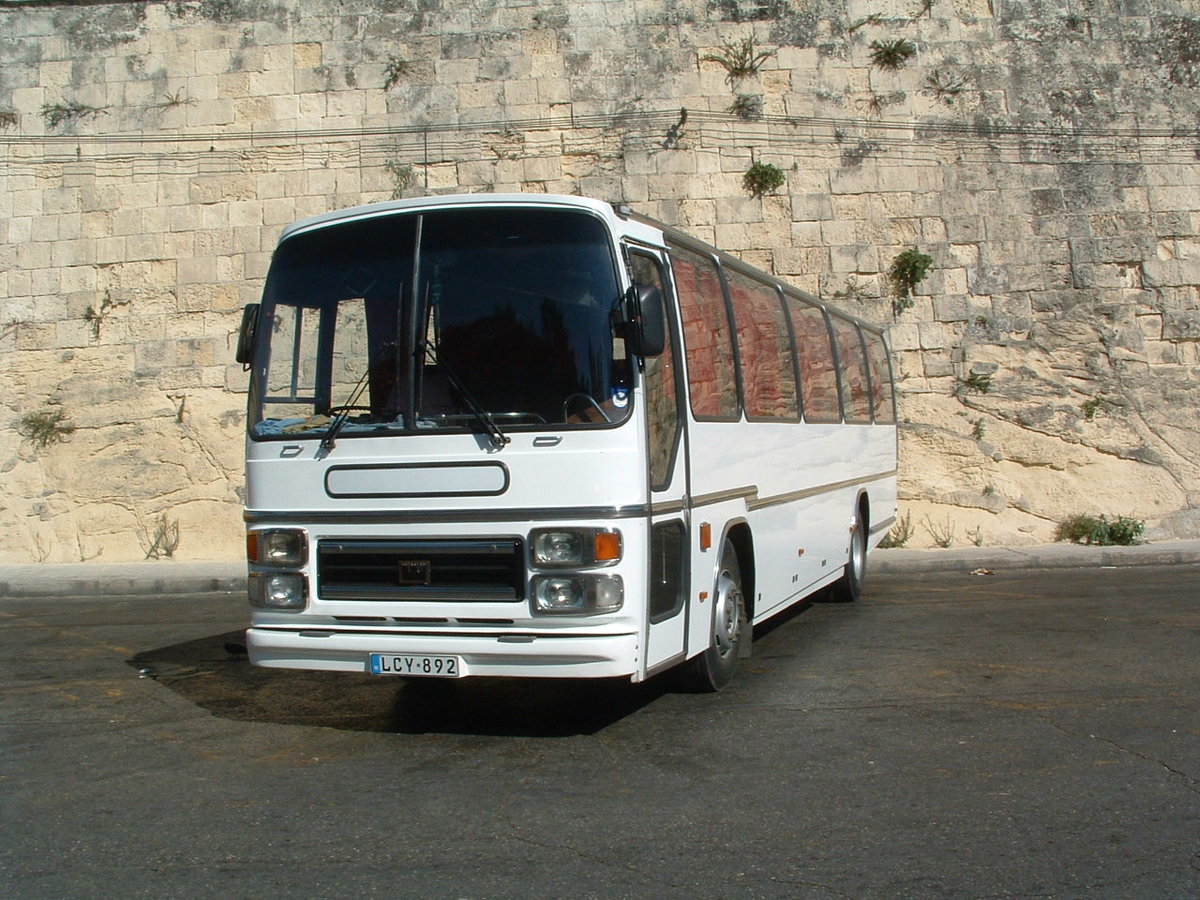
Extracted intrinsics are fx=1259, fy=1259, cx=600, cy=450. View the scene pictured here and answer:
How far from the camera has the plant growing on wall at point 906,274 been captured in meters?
15.5

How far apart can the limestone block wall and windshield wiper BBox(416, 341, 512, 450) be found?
10.3 m

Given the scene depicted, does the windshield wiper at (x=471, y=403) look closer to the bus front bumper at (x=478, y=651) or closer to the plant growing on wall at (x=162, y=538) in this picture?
the bus front bumper at (x=478, y=651)

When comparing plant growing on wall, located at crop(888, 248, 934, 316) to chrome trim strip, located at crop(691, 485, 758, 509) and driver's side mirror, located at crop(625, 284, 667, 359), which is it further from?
driver's side mirror, located at crop(625, 284, 667, 359)

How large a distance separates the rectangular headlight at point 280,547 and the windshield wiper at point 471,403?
105cm

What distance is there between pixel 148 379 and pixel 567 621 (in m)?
12.2

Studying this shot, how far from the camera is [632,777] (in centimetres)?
530

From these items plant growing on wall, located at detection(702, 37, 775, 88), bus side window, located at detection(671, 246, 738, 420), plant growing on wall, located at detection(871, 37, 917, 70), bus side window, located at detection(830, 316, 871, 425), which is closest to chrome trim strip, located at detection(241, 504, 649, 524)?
bus side window, located at detection(671, 246, 738, 420)

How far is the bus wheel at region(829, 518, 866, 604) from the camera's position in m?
10.7

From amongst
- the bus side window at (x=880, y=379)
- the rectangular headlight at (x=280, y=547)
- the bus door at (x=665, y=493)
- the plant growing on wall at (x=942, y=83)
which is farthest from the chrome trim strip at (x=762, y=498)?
the plant growing on wall at (x=942, y=83)

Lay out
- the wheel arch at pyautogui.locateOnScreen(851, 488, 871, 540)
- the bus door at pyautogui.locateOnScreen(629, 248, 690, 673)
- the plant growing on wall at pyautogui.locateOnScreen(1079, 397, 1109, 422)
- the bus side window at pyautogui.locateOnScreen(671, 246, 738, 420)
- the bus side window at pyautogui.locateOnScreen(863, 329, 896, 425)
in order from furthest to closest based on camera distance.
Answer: the plant growing on wall at pyautogui.locateOnScreen(1079, 397, 1109, 422), the bus side window at pyautogui.locateOnScreen(863, 329, 896, 425), the wheel arch at pyautogui.locateOnScreen(851, 488, 871, 540), the bus side window at pyautogui.locateOnScreen(671, 246, 738, 420), the bus door at pyautogui.locateOnScreen(629, 248, 690, 673)

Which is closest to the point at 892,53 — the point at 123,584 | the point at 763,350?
the point at 763,350

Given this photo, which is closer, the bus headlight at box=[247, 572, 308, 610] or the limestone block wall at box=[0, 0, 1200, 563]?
the bus headlight at box=[247, 572, 308, 610]

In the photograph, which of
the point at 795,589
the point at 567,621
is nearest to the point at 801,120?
Answer: the point at 795,589

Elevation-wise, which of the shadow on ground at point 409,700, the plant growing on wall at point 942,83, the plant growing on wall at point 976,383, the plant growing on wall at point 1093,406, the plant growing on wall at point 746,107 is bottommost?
the shadow on ground at point 409,700
